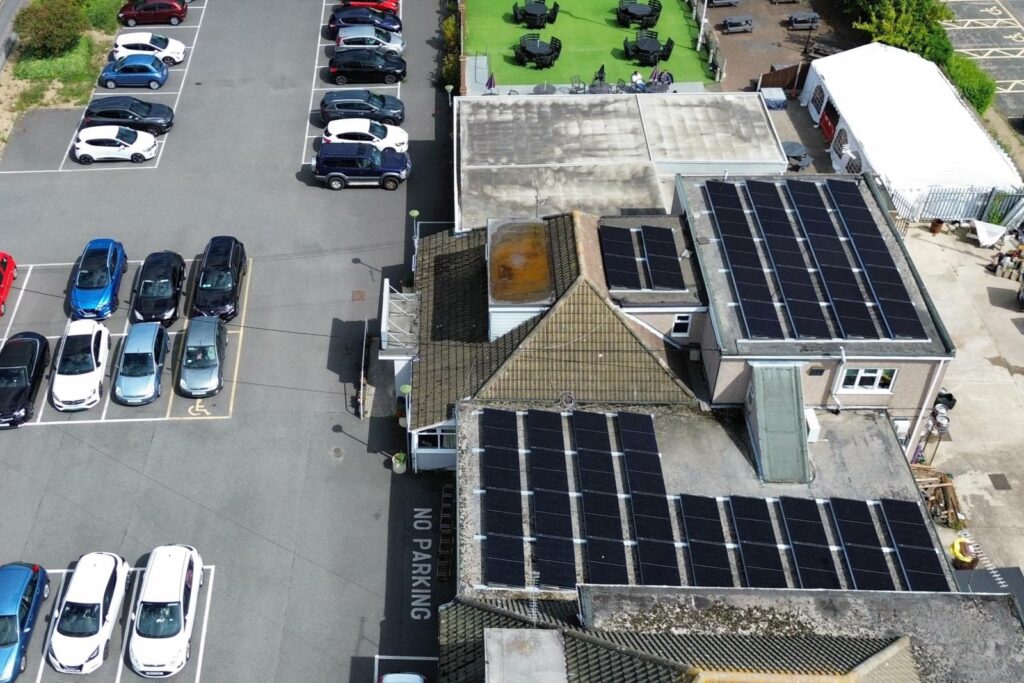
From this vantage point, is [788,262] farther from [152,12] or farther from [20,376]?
[152,12]

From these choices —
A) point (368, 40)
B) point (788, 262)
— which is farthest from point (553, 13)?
point (788, 262)

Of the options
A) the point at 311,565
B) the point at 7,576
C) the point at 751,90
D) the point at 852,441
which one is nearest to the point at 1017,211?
the point at 751,90

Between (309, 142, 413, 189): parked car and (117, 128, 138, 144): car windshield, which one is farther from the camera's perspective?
(117, 128, 138, 144): car windshield

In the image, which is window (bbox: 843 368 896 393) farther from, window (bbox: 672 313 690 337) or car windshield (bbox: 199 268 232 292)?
car windshield (bbox: 199 268 232 292)

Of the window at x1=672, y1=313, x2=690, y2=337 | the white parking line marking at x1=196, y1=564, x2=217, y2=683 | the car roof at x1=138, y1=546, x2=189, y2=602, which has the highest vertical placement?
the window at x1=672, y1=313, x2=690, y2=337

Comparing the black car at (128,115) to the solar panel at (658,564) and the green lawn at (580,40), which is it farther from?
the solar panel at (658,564)

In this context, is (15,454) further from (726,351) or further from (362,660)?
(726,351)

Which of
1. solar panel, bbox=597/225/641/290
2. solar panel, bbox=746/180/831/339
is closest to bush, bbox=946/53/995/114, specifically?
solar panel, bbox=746/180/831/339

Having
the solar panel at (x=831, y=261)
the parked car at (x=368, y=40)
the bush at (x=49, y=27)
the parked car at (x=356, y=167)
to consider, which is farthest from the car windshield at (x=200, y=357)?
the bush at (x=49, y=27)
